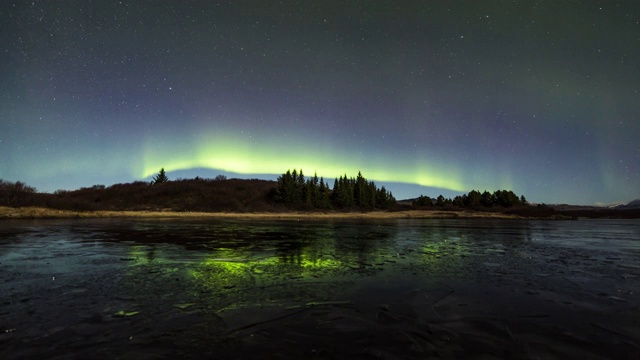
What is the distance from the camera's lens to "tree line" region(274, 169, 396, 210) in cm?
12950

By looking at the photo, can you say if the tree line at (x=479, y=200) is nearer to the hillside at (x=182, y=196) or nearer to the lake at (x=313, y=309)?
the hillside at (x=182, y=196)

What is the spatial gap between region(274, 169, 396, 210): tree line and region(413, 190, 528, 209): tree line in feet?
80.7

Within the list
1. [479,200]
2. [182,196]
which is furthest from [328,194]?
[479,200]

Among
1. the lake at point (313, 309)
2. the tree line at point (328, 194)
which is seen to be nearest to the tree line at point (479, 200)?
the tree line at point (328, 194)

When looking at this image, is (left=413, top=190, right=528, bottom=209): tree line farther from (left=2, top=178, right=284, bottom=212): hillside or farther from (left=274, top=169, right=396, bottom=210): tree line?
(left=2, top=178, right=284, bottom=212): hillside

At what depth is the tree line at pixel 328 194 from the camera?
12950cm

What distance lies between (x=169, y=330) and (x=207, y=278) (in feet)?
17.3

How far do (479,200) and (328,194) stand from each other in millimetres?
81645

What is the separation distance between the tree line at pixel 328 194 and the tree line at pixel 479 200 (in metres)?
24.6

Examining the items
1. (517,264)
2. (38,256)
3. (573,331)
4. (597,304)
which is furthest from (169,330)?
(517,264)

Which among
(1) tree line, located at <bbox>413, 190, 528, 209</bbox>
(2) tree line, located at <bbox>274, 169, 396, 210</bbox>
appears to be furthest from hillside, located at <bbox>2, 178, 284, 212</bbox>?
(1) tree line, located at <bbox>413, 190, 528, 209</bbox>

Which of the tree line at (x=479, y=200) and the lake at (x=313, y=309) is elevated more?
the tree line at (x=479, y=200)

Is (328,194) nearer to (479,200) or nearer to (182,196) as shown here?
(182,196)

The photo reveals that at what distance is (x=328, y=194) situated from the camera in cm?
14300
